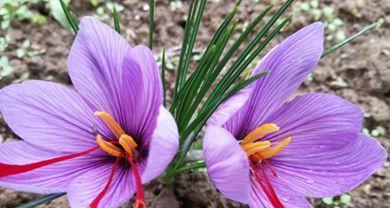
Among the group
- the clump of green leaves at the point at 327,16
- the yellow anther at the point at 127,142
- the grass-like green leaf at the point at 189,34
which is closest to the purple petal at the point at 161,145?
the yellow anther at the point at 127,142

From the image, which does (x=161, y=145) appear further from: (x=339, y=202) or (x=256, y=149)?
(x=339, y=202)

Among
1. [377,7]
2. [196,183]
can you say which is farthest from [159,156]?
[377,7]

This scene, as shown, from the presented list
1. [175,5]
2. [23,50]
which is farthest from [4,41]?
[175,5]

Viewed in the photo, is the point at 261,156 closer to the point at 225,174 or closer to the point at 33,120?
the point at 225,174

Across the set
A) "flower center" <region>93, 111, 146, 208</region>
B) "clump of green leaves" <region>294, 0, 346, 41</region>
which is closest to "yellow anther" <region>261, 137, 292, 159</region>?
"flower center" <region>93, 111, 146, 208</region>

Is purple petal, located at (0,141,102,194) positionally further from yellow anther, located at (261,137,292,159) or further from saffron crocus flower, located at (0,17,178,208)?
yellow anther, located at (261,137,292,159)

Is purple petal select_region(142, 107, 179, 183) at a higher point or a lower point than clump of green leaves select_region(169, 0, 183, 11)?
lower
